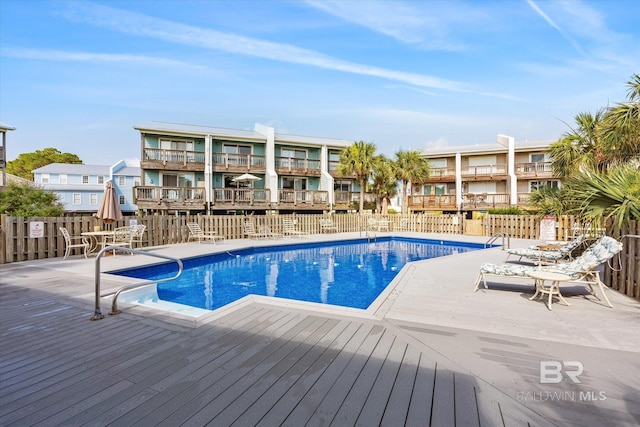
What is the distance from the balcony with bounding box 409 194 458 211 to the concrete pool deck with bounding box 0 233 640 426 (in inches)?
923

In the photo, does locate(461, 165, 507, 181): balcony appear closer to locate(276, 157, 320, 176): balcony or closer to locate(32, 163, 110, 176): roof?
locate(276, 157, 320, 176): balcony

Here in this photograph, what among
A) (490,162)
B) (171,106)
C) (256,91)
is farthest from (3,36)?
(490,162)

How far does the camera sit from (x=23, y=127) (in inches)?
885

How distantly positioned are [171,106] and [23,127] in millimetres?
9841

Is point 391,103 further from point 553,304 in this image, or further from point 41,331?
point 41,331

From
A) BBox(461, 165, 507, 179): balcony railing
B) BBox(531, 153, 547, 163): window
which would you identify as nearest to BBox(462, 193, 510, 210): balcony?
BBox(461, 165, 507, 179): balcony railing

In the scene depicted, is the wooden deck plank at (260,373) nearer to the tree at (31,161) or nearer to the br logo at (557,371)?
the br logo at (557,371)

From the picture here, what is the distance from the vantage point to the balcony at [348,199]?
26359mm

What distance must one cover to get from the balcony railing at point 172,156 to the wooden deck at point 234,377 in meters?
19.4

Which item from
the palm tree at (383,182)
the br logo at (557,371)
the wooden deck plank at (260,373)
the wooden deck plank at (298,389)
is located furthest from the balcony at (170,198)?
the br logo at (557,371)

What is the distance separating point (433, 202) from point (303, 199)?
12401 millimetres

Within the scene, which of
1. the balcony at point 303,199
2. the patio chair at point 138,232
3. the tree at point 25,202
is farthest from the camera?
the balcony at point 303,199

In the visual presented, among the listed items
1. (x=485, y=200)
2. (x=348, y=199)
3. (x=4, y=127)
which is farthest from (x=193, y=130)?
(x=485, y=200)

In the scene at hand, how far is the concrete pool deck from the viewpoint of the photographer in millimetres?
2275
